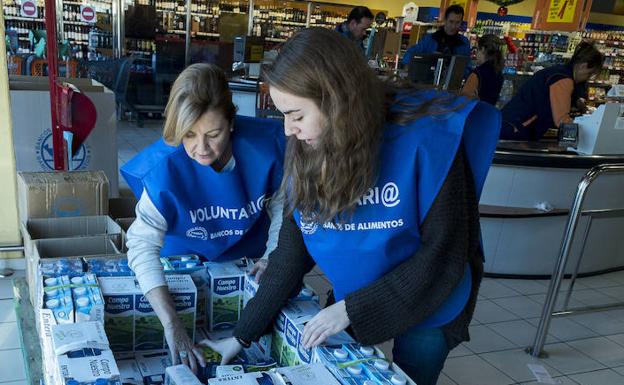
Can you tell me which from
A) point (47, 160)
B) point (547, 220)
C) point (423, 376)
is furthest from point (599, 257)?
point (47, 160)

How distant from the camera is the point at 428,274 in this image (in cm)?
130

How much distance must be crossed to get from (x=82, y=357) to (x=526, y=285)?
384cm

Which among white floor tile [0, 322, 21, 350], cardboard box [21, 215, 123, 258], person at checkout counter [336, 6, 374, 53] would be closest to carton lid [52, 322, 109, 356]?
cardboard box [21, 215, 123, 258]

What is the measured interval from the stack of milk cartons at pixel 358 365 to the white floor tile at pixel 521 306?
2.86 m

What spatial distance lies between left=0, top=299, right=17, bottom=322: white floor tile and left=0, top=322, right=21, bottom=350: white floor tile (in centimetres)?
4

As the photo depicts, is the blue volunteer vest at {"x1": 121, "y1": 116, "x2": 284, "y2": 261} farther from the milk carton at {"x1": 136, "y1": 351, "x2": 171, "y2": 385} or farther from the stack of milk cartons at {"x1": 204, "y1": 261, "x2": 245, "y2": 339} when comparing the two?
the milk carton at {"x1": 136, "y1": 351, "x2": 171, "y2": 385}

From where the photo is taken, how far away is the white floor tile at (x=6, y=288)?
3314mm

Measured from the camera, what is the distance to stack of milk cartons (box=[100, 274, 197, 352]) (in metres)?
1.54

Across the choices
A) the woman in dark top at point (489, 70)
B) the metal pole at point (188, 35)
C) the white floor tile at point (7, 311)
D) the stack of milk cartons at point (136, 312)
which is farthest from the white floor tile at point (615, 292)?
the metal pole at point (188, 35)

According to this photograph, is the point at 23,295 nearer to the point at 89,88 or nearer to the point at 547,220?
the point at 89,88

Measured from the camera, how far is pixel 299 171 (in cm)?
134

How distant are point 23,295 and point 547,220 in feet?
11.8

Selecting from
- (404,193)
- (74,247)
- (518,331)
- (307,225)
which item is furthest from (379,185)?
(518,331)

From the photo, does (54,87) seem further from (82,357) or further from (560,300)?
(560,300)
